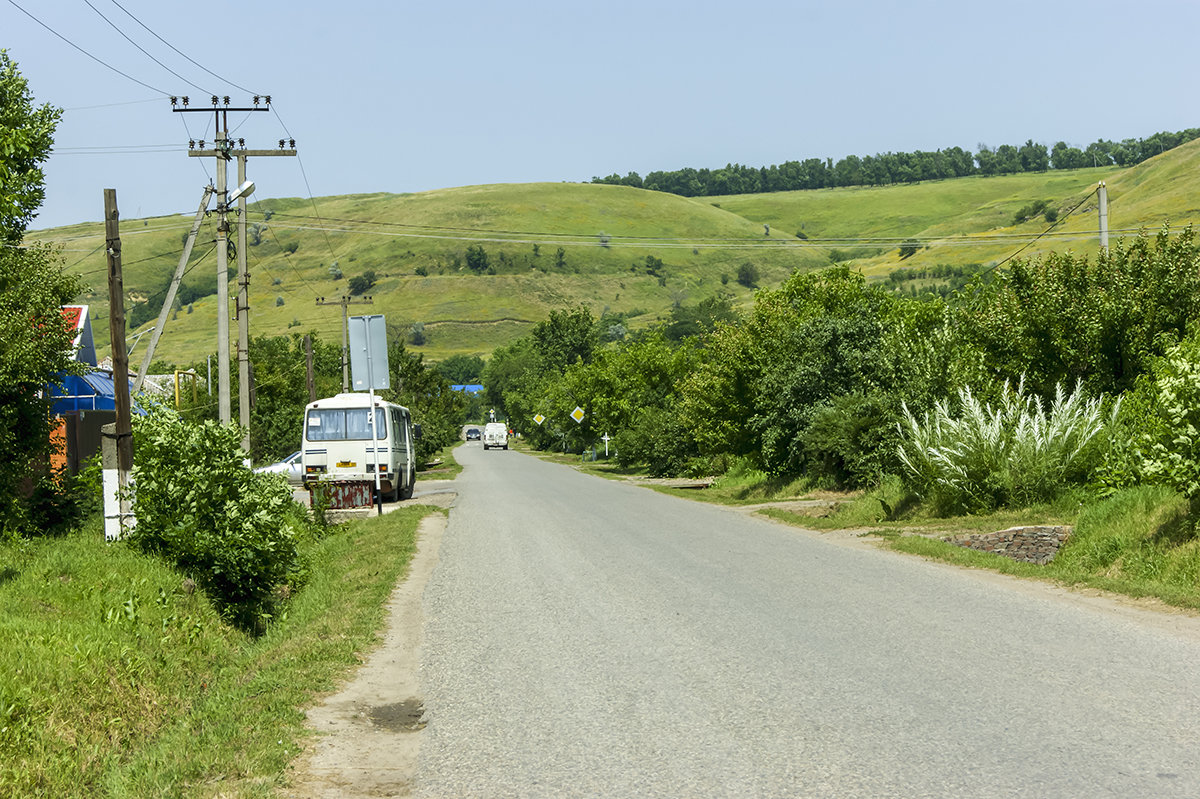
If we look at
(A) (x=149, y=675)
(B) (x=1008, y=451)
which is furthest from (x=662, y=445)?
(A) (x=149, y=675)

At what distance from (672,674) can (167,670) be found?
456cm

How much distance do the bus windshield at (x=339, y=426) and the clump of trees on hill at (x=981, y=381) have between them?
11.1m

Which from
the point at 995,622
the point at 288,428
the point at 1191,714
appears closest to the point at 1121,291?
the point at 995,622

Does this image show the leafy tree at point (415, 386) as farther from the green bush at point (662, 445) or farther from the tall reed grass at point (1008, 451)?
the tall reed grass at point (1008, 451)

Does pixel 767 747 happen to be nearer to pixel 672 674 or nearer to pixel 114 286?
pixel 672 674

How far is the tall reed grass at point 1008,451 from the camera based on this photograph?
17578 mm

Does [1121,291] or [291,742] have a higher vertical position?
[1121,291]

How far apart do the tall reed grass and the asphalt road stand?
14.8ft

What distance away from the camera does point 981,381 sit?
2114cm

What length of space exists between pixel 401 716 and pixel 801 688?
2.65 metres

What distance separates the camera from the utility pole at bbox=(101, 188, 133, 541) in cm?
1669

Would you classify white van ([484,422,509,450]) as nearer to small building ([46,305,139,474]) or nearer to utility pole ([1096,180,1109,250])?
small building ([46,305,139,474])

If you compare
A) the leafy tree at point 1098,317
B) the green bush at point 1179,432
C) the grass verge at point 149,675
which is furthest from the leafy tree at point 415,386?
the green bush at point 1179,432

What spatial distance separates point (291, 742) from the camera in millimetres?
6613
